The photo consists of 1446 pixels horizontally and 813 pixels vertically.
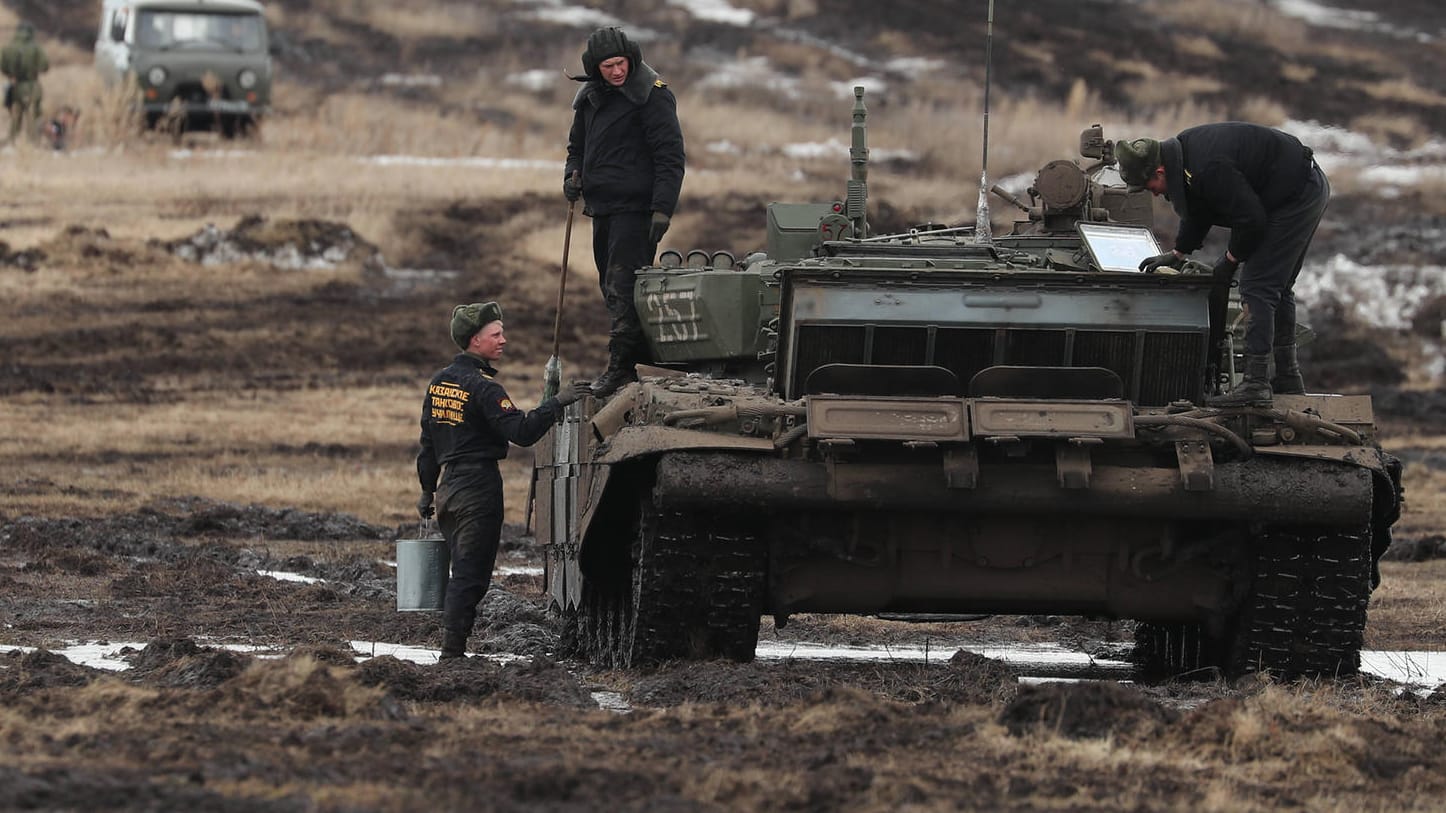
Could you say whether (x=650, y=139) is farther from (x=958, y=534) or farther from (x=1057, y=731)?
(x=1057, y=731)

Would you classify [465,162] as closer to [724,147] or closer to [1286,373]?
[724,147]

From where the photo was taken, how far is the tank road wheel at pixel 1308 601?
10773mm

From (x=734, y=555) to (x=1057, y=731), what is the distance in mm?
2349

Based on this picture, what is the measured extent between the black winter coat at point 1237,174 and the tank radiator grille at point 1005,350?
0.56m

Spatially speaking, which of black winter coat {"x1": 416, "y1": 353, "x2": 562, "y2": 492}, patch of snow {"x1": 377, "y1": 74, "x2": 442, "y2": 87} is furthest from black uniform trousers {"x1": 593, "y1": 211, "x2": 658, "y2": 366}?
patch of snow {"x1": 377, "y1": 74, "x2": 442, "y2": 87}

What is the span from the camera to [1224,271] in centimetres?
1141

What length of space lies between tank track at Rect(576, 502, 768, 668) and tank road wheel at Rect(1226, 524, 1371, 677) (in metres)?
2.15

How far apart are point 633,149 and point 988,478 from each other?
3.74 m

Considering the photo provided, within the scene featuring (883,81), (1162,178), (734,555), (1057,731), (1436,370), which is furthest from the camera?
(883,81)

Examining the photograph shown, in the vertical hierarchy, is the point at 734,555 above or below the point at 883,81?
below

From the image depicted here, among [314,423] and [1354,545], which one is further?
[314,423]

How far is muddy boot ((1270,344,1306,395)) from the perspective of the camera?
1216 cm

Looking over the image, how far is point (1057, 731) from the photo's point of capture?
8.70 meters

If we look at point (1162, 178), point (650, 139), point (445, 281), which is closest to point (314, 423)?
point (445, 281)
